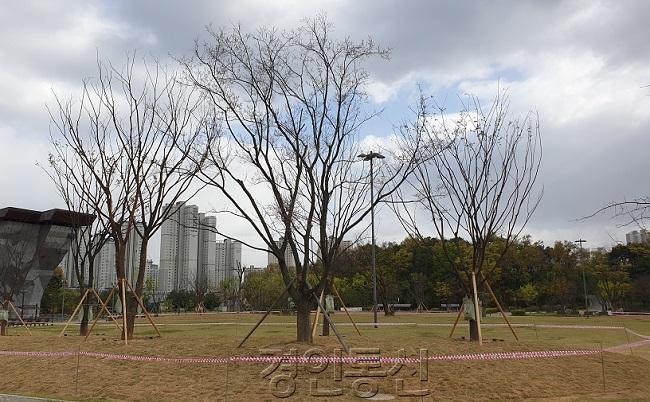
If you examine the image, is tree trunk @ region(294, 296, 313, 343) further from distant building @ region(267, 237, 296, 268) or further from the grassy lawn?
distant building @ region(267, 237, 296, 268)

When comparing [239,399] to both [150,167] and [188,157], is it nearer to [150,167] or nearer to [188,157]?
[188,157]

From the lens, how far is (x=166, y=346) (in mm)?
14484

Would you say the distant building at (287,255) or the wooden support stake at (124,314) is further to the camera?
the distant building at (287,255)

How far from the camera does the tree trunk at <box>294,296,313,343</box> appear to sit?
13594 millimetres

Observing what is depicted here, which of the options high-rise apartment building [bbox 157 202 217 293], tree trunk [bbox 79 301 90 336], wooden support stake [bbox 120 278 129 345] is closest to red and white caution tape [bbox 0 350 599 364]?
wooden support stake [bbox 120 278 129 345]

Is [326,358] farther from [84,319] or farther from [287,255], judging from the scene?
[287,255]

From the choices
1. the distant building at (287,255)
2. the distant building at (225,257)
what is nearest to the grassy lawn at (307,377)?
the distant building at (287,255)

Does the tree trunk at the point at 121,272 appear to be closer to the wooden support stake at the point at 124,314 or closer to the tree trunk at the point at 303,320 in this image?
the wooden support stake at the point at 124,314

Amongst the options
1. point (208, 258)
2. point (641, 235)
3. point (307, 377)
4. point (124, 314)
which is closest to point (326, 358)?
point (307, 377)

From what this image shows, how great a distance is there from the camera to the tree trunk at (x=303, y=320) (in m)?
13.6

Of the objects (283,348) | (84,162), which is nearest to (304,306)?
(283,348)

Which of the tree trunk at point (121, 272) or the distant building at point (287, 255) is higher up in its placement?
the distant building at point (287, 255)

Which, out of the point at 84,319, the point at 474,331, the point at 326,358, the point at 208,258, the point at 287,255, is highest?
the point at 208,258

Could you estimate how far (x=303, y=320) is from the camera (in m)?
13.7
